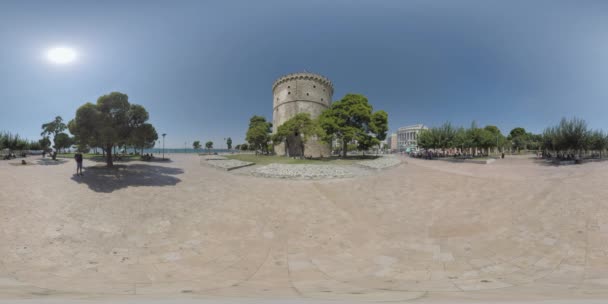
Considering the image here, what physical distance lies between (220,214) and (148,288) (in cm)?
412

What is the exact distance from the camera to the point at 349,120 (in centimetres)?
3184

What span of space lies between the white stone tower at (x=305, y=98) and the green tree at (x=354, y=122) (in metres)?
11.1

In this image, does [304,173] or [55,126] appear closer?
[304,173]

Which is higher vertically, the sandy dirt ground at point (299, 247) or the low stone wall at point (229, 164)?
the low stone wall at point (229, 164)

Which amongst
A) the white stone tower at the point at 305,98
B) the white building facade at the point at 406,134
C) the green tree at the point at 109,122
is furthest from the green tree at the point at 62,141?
the white building facade at the point at 406,134

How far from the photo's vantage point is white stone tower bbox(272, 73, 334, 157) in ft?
141

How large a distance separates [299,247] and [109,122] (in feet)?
51.7

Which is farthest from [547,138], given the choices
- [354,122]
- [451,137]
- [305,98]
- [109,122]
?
[109,122]

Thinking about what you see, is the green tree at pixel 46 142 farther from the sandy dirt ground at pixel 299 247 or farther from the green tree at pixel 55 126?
the sandy dirt ground at pixel 299 247

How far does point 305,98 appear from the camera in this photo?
43.0m

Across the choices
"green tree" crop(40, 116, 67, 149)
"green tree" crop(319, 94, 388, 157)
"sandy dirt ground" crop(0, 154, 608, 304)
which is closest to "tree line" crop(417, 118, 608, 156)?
"green tree" crop(319, 94, 388, 157)

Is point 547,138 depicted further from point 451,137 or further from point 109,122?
point 109,122

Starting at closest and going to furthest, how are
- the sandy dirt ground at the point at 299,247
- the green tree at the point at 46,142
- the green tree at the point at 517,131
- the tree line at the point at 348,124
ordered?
the sandy dirt ground at the point at 299,247
the tree line at the point at 348,124
the green tree at the point at 46,142
the green tree at the point at 517,131

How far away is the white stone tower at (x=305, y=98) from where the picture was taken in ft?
141
